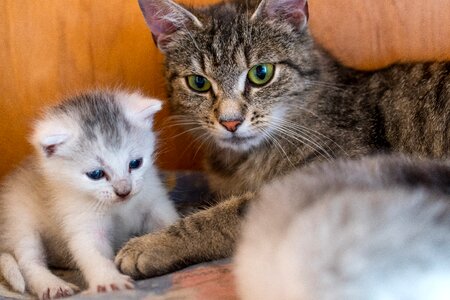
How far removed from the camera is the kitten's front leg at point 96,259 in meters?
1.18

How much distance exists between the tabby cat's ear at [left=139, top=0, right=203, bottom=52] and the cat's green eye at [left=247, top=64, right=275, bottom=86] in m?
0.19

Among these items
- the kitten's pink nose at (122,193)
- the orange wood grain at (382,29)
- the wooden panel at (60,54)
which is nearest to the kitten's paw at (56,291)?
the kitten's pink nose at (122,193)

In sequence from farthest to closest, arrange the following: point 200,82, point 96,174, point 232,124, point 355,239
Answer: point 200,82 → point 232,124 → point 96,174 → point 355,239

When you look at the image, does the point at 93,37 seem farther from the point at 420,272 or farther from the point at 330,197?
the point at 420,272

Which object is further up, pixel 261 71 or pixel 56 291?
pixel 261 71

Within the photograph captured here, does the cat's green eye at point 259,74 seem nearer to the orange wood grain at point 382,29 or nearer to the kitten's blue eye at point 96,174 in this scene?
the orange wood grain at point 382,29

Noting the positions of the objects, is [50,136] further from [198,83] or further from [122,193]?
[198,83]

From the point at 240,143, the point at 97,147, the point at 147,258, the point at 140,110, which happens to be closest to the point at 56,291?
the point at 147,258

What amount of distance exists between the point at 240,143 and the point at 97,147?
38 centimetres

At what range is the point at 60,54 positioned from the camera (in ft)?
5.68

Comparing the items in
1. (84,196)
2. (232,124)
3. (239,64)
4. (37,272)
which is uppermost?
(239,64)

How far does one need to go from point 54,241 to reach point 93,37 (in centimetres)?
67

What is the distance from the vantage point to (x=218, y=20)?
149cm

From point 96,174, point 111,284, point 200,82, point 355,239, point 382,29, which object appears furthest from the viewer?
point 382,29
